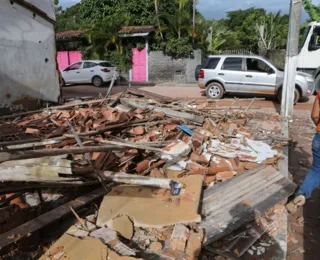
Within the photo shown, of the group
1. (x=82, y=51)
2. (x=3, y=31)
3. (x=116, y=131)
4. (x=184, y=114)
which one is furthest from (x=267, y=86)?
(x=82, y=51)

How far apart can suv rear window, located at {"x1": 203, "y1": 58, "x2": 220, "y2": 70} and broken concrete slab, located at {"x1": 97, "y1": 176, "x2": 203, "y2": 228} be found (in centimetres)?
974

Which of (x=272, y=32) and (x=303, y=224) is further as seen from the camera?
(x=272, y=32)

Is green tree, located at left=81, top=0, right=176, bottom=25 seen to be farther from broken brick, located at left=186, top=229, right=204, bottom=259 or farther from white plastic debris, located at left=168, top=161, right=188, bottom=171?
broken brick, located at left=186, top=229, right=204, bottom=259

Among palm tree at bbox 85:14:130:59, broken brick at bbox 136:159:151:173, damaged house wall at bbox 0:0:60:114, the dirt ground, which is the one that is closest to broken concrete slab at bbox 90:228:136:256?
broken brick at bbox 136:159:151:173

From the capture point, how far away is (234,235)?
11.0 feet

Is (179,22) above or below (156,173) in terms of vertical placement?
above

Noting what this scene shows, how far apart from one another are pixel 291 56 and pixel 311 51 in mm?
5118

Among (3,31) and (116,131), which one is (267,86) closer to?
(116,131)

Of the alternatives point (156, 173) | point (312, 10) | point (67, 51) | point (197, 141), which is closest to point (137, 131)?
point (197, 141)

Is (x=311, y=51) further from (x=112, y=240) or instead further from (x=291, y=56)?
(x=112, y=240)

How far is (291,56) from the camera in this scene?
8844 mm

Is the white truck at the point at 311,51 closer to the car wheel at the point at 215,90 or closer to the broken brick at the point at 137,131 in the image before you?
the car wheel at the point at 215,90

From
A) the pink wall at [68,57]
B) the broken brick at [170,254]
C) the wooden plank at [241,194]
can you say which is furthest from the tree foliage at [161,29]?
the broken brick at [170,254]

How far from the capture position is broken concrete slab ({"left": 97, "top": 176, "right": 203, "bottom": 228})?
322 centimetres
